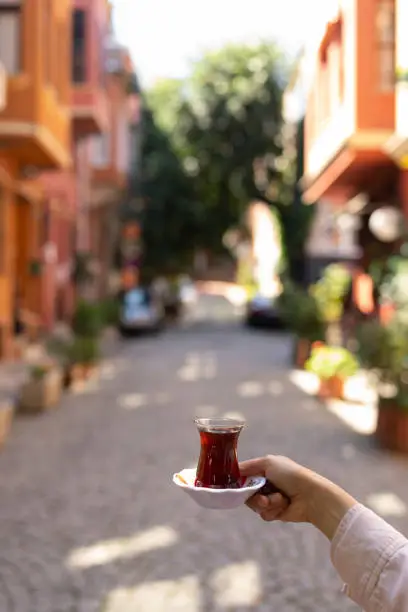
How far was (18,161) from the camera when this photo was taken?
58.7 ft

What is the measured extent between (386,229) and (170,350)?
907 centimetres

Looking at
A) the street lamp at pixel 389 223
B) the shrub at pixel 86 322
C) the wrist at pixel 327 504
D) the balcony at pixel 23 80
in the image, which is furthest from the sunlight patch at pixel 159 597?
the shrub at pixel 86 322

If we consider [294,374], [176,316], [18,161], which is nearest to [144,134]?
[176,316]

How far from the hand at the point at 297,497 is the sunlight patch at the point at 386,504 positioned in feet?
14.7

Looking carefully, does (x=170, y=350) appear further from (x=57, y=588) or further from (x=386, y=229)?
(x=57, y=588)

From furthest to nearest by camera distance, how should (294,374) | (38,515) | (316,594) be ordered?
(294,374)
(38,515)
(316,594)

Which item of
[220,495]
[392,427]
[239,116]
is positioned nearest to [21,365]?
[239,116]

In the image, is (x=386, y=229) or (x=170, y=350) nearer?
(x=386, y=229)

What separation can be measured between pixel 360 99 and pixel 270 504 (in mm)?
11325

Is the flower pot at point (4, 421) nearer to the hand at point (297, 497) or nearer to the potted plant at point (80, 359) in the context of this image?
the potted plant at point (80, 359)

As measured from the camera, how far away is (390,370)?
9281 millimetres

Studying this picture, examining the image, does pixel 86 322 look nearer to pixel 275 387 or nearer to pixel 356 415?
pixel 275 387

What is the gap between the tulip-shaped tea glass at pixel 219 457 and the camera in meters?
2.09

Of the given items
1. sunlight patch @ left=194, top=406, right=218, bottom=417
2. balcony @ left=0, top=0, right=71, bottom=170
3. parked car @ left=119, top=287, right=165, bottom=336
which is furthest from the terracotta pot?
parked car @ left=119, top=287, right=165, bottom=336
